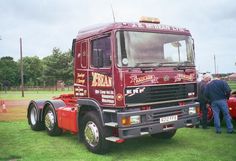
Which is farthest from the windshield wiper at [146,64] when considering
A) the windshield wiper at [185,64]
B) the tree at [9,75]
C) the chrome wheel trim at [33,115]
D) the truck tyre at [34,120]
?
the tree at [9,75]

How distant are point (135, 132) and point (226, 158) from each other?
2.03m

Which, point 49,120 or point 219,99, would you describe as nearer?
point 219,99

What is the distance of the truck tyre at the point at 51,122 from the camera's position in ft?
35.9

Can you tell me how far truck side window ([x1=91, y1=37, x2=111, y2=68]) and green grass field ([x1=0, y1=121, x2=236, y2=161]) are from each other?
2.11 m

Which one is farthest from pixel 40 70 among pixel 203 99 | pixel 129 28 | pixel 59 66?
pixel 129 28

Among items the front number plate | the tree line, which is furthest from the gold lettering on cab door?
the tree line

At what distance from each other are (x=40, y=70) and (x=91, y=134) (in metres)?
107

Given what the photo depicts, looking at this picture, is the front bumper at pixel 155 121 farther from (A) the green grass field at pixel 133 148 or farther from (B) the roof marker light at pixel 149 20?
(B) the roof marker light at pixel 149 20

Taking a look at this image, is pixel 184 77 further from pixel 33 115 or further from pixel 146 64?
pixel 33 115

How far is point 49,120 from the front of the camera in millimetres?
11266

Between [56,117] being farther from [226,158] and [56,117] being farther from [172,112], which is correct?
[226,158]

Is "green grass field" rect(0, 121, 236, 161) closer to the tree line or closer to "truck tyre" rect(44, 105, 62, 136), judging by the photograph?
"truck tyre" rect(44, 105, 62, 136)

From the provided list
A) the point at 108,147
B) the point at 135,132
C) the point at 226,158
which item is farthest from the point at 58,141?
the point at 226,158

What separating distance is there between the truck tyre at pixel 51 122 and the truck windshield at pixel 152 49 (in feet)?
12.8
